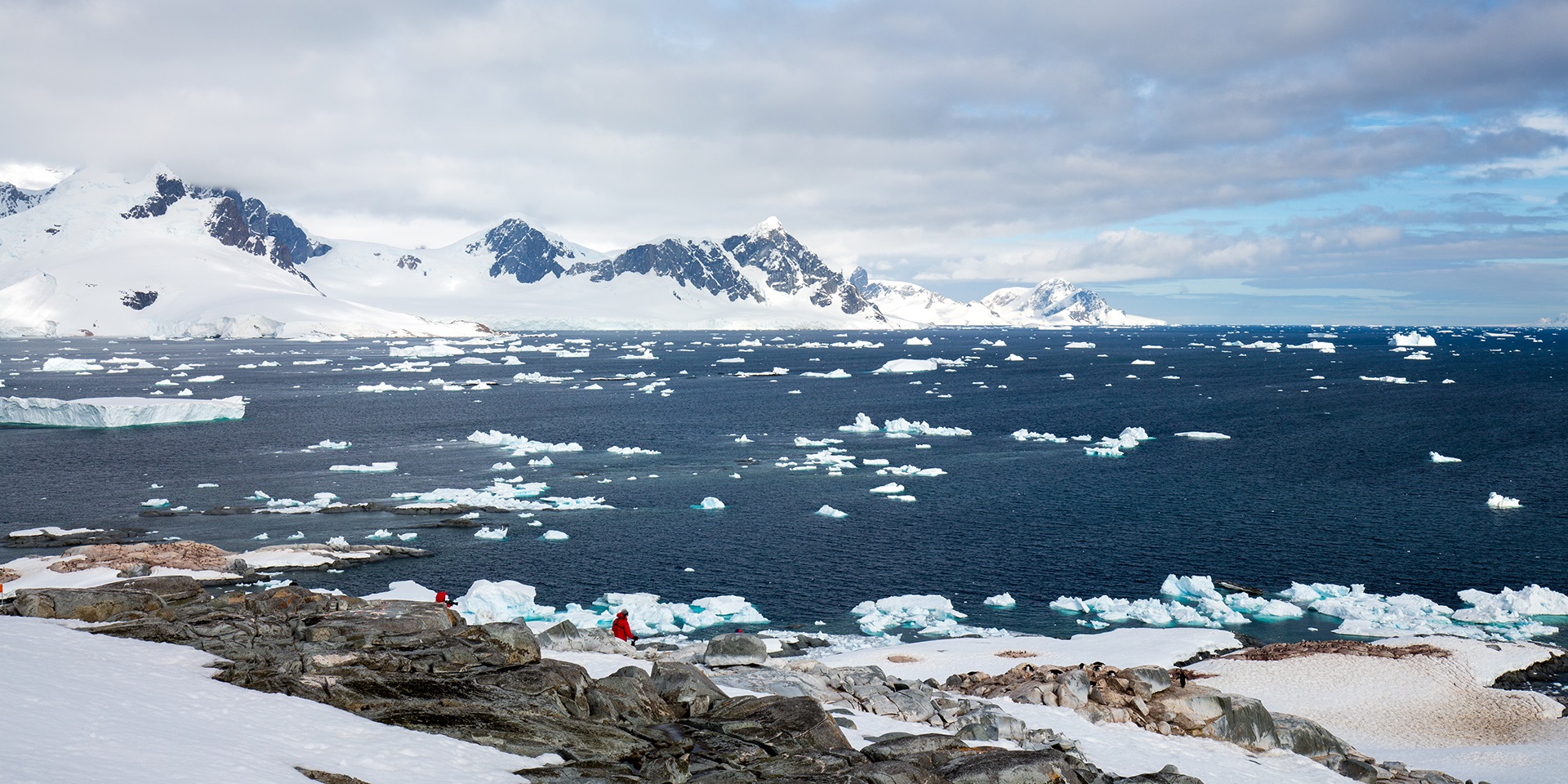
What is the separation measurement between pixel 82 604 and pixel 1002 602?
2651 centimetres

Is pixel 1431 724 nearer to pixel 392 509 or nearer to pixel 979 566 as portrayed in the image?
pixel 979 566

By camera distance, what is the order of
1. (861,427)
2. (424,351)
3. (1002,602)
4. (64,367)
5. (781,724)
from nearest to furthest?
1. (781,724)
2. (1002,602)
3. (861,427)
4. (64,367)
5. (424,351)

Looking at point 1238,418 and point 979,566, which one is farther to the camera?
point 1238,418

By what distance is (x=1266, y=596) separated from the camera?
35.1 metres

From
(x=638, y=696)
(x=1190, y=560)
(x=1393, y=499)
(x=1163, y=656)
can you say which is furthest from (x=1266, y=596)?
(x=638, y=696)

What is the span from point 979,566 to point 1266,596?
1033 centimetres

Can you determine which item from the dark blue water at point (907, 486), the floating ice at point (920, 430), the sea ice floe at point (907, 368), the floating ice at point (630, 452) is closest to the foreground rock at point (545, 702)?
the dark blue water at point (907, 486)

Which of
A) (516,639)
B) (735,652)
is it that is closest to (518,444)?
(735,652)

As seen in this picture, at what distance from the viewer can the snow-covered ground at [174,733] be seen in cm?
1030

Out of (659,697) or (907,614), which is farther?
(907,614)

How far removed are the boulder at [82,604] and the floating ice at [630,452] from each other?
44.0 m

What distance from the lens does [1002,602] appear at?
34.4m

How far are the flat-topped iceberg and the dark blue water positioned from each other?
2.16 metres

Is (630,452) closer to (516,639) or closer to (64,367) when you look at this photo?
(516,639)
